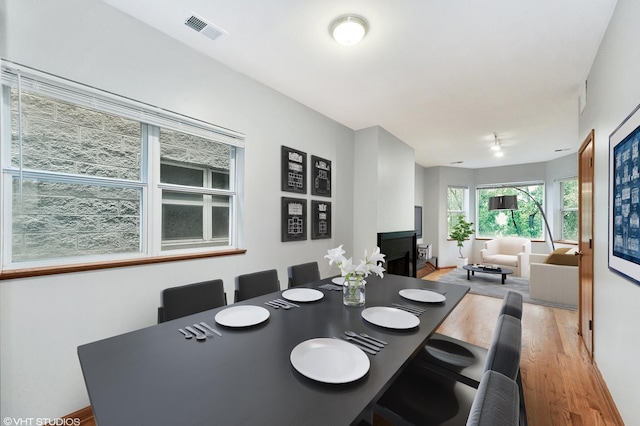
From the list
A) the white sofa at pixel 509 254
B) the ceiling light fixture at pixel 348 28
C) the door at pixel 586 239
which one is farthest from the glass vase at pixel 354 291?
the white sofa at pixel 509 254

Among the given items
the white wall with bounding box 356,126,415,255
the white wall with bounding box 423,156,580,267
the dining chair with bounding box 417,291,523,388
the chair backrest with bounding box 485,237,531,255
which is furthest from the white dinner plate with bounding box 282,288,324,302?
the chair backrest with bounding box 485,237,531,255

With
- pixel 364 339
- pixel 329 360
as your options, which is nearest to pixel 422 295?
pixel 364 339

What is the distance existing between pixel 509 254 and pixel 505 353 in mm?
6936

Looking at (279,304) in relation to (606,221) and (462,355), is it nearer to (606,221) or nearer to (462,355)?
(462,355)

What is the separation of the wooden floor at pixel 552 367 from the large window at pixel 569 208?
2991 millimetres

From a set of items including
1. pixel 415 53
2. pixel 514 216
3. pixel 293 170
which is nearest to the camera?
pixel 415 53

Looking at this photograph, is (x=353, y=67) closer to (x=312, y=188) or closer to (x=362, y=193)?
(x=312, y=188)

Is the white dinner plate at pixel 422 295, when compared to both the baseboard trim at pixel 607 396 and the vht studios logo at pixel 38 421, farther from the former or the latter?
the vht studios logo at pixel 38 421

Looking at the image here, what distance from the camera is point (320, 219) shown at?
349 cm

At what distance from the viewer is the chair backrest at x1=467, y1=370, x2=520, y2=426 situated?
0.54 metres

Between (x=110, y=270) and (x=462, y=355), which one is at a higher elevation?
(x=110, y=270)

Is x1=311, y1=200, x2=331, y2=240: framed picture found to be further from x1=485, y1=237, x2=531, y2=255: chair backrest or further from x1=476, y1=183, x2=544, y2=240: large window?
x1=476, y1=183, x2=544, y2=240: large window

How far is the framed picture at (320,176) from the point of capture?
11.2ft

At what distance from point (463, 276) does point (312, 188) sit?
4.52 metres
